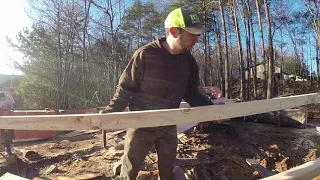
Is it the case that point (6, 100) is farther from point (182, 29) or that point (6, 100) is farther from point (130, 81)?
point (182, 29)

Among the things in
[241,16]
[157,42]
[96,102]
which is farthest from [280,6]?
[157,42]

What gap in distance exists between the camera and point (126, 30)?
96.0 feet

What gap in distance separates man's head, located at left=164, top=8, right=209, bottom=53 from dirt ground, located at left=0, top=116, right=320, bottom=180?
246cm

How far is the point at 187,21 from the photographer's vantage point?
2.05 metres

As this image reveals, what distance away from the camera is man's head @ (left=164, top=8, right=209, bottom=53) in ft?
6.72

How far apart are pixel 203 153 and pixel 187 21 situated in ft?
13.4

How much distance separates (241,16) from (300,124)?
19.9 m

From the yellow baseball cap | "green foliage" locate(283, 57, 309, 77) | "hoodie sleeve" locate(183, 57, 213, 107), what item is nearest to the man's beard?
the yellow baseball cap

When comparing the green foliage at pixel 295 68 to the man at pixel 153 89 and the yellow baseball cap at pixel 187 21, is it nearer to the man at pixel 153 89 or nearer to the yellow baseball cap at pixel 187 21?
the man at pixel 153 89

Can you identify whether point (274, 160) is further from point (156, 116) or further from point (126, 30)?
point (126, 30)

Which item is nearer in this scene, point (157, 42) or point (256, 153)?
point (157, 42)

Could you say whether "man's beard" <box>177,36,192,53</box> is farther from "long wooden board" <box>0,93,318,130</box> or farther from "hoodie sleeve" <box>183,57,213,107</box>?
"long wooden board" <box>0,93,318,130</box>

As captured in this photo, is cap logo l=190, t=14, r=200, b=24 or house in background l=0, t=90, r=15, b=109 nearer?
cap logo l=190, t=14, r=200, b=24

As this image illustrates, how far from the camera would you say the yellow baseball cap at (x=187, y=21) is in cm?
204
